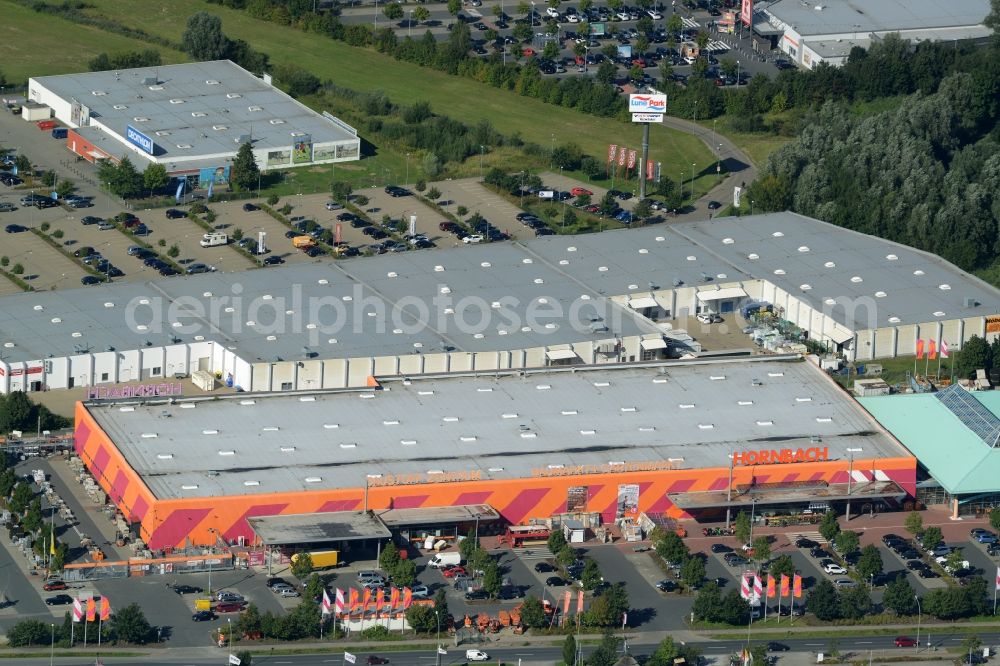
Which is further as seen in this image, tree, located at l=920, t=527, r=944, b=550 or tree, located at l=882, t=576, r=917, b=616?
tree, located at l=920, t=527, r=944, b=550

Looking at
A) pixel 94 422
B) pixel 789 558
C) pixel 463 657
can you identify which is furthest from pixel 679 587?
pixel 94 422

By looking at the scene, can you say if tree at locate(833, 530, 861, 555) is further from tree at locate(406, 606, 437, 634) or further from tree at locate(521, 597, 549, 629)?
tree at locate(406, 606, 437, 634)

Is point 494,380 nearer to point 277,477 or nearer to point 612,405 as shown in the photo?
point 612,405

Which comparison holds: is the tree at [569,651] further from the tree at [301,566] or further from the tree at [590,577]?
the tree at [301,566]

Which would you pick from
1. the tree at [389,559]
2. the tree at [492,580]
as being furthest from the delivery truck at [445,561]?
the tree at [492,580]

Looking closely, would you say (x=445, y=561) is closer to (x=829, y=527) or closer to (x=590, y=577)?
(x=590, y=577)

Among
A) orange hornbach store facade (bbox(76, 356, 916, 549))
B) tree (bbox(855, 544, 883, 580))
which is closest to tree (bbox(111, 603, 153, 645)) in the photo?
orange hornbach store facade (bbox(76, 356, 916, 549))

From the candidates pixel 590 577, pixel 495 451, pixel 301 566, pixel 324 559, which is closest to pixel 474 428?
pixel 495 451
